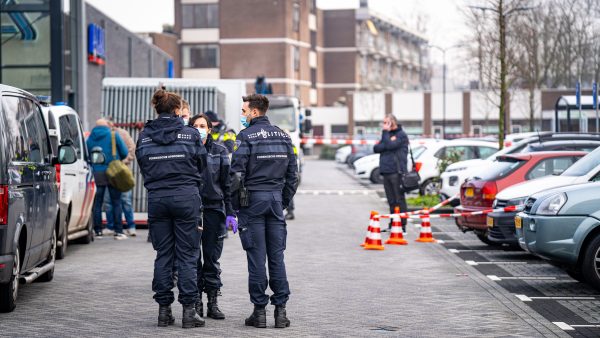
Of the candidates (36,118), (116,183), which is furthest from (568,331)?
(116,183)

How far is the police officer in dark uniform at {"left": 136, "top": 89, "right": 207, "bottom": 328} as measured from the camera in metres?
9.35

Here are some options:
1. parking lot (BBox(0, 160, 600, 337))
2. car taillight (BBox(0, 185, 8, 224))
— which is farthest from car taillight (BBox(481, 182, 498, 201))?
car taillight (BBox(0, 185, 8, 224))

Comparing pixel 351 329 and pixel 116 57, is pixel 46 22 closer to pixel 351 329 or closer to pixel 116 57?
pixel 116 57

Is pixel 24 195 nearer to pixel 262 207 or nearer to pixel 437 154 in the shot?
pixel 262 207

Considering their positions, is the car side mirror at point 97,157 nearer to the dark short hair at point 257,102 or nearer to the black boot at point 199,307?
the black boot at point 199,307

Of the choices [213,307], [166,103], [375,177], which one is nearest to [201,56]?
[375,177]

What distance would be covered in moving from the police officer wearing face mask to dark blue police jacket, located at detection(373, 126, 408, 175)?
8979 mm

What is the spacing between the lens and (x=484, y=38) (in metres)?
41.0

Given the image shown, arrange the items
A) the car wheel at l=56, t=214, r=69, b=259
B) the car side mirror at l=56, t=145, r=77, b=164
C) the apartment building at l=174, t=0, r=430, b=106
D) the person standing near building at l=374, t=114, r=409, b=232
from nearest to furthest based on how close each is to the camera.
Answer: the car side mirror at l=56, t=145, r=77, b=164
the car wheel at l=56, t=214, r=69, b=259
the person standing near building at l=374, t=114, r=409, b=232
the apartment building at l=174, t=0, r=430, b=106

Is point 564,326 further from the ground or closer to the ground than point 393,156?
closer to the ground

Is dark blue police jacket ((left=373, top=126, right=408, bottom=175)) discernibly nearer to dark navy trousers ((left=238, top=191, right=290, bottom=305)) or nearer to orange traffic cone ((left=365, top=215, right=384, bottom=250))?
orange traffic cone ((left=365, top=215, right=384, bottom=250))

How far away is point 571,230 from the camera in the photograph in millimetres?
11578

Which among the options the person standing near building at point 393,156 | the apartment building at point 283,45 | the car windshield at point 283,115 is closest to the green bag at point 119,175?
the person standing near building at point 393,156

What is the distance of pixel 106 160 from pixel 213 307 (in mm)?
8374
